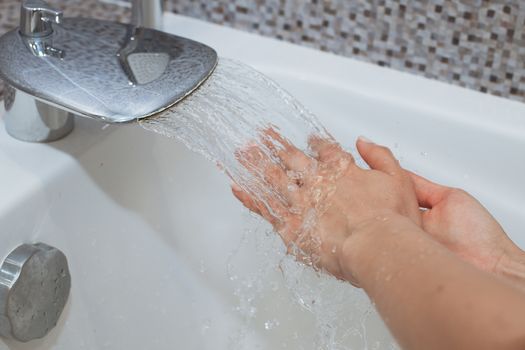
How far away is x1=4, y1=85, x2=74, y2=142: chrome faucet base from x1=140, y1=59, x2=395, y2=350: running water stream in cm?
12

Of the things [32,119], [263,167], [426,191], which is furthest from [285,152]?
[32,119]

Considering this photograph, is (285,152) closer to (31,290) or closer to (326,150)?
(326,150)

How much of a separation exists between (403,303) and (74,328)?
45cm

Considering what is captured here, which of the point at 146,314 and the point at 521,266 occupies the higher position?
the point at 521,266

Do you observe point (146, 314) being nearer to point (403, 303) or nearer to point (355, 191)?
point (355, 191)

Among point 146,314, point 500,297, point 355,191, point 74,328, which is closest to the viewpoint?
point 500,297

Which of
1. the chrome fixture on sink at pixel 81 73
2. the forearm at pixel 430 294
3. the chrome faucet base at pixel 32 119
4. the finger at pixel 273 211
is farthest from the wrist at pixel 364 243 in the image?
the chrome faucet base at pixel 32 119

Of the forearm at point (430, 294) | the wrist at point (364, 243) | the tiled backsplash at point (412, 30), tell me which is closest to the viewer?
the forearm at point (430, 294)

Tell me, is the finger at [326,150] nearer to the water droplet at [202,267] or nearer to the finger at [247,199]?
the finger at [247,199]

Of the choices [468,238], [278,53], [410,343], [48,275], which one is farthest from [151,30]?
[410,343]

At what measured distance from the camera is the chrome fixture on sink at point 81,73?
2.55 ft

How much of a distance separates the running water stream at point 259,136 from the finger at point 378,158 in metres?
0.05

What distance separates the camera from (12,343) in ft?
2.55

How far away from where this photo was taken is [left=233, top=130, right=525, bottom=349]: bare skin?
484mm
